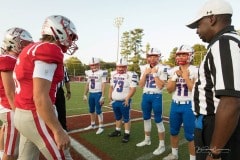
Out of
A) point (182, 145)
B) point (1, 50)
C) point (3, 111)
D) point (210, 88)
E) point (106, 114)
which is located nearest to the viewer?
point (210, 88)

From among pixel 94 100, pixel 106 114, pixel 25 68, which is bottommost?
pixel 106 114

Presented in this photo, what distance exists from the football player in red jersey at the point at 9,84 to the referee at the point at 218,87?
2286 millimetres

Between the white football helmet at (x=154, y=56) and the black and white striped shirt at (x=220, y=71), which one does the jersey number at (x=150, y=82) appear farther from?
the black and white striped shirt at (x=220, y=71)

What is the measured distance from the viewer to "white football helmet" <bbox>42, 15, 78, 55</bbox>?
2.73 m

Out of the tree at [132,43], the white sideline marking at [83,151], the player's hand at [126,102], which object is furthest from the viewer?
the tree at [132,43]

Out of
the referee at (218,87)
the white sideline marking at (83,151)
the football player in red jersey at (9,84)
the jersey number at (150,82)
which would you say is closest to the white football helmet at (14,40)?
the football player in red jersey at (9,84)

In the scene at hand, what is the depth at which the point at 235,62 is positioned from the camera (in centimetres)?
200

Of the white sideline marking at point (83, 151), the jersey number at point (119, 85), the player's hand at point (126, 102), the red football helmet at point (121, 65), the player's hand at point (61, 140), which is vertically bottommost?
the white sideline marking at point (83, 151)

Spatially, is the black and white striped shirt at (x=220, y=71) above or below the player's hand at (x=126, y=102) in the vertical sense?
above

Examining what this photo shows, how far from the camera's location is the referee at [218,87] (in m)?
1.98

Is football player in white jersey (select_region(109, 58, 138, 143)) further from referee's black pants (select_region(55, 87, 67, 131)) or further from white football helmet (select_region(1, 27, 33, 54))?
white football helmet (select_region(1, 27, 33, 54))

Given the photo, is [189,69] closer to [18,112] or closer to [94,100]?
[18,112]

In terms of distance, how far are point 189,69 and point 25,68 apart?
3.17 metres

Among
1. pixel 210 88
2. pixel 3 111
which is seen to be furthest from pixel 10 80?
pixel 210 88
